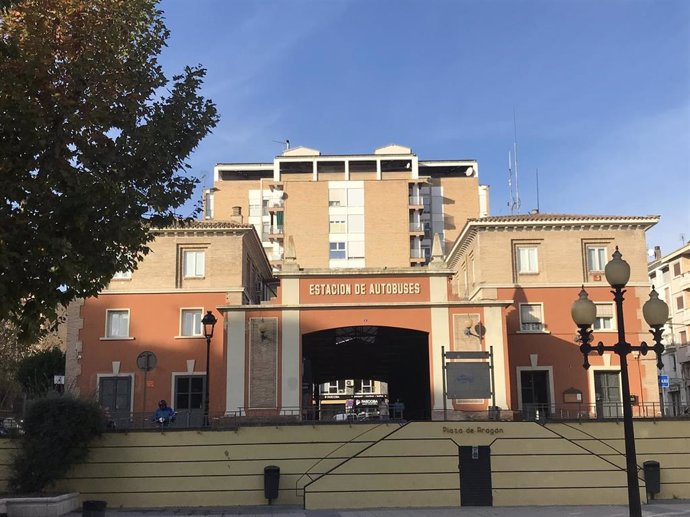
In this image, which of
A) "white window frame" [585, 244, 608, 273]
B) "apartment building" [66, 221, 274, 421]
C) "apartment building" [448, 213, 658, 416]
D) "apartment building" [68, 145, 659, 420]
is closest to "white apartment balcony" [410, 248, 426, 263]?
"apartment building" [68, 145, 659, 420]

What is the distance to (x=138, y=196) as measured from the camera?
12.7 meters

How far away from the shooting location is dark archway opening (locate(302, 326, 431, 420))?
33.2m

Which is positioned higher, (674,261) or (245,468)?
(674,261)

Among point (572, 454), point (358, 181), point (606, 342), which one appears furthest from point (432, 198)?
point (572, 454)

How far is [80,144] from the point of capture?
40.9ft

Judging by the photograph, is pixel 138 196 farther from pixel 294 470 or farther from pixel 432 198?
pixel 432 198

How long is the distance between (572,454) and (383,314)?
10.3 metres

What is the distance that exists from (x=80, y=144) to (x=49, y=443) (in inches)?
457

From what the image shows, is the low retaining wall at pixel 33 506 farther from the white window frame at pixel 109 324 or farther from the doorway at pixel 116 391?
the white window frame at pixel 109 324

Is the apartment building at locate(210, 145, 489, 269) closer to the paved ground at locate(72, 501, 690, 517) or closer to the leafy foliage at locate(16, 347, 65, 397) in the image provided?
the leafy foliage at locate(16, 347, 65, 397)

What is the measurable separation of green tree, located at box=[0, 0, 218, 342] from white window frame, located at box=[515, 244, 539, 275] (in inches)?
1006

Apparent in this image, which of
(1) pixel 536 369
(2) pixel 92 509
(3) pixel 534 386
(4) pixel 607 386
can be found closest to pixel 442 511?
(2) pixel 92 509

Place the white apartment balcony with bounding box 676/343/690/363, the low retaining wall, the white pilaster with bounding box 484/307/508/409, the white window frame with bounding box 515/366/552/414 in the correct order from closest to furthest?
the low retaining wall
the white pilaster with bounding box 484/307/508/409
the white window frame with bounding box 515/366/552/414
the white apartment balcony with bounding box 676/343/690/363

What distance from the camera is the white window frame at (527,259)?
120ft
